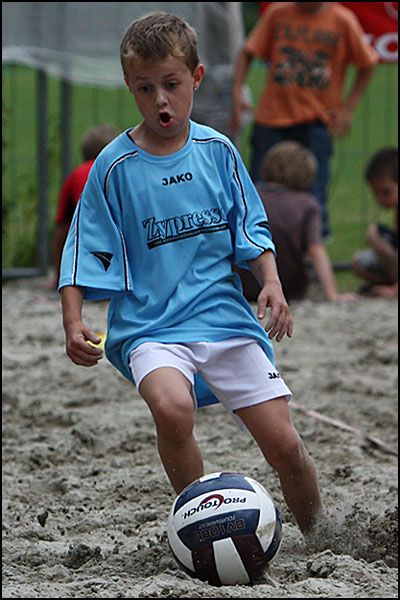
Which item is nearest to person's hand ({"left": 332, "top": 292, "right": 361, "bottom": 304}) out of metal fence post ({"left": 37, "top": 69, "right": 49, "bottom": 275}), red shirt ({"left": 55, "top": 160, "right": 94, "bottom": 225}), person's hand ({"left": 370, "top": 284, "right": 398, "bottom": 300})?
person's hand ({"left": 370, "top": 284, "right": 398, "bottom": 300})

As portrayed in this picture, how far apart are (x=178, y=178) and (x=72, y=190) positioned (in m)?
3.92

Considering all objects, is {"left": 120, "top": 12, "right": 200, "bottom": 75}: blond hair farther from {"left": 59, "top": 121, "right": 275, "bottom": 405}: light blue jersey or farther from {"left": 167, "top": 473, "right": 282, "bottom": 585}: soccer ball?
{"left": 167, "top": 473, "right": 282, "bottom": 585}: soccer ball

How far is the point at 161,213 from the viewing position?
267 cm

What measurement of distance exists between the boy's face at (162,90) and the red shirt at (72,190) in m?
3.70

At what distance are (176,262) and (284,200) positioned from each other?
3774mm

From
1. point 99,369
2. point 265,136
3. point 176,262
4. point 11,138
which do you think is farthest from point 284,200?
point 176,262

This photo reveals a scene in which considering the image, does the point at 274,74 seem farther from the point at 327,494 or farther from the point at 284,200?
the point at 327,494

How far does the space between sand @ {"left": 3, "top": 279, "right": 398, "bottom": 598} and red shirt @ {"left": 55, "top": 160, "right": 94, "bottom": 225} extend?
0.99 m

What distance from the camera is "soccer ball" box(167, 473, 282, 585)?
94.8 inches

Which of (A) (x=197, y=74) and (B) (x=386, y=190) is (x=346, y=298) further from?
(A) (x=197, y=74)

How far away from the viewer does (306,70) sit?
6973 millimetres

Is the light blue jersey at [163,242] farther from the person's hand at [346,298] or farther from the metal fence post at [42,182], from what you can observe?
the metal fence post at [42,182]

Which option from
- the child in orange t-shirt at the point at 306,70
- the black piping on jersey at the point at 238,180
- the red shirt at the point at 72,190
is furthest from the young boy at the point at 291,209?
the black piping on jersey at the point at 238,180

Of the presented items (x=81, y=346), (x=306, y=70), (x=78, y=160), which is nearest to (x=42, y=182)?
(x=306, y=70)
